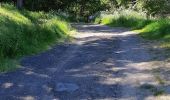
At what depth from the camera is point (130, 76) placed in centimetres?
937

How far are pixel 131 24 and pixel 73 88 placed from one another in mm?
18170

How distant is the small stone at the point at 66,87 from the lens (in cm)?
829

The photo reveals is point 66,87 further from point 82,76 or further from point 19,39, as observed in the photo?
point 19,39

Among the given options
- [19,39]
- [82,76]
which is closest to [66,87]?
[82,76]

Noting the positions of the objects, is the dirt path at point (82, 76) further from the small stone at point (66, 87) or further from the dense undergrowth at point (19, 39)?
the dense undergrowth at point (19, 39)

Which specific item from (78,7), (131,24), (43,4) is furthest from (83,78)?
(78,7)

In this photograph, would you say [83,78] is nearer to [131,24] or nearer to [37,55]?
[37,55]

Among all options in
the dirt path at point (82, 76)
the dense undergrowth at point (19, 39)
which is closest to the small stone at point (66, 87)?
the dirt path at point (82, 76)

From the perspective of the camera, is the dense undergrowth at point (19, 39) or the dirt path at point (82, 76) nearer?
the dirt path at point (82, 76)

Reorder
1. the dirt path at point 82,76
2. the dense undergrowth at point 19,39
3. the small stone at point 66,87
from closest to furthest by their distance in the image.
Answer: the dirt path at point 82,76 < the small stone at point 66,87 < the dense undergrowth at point 19,39

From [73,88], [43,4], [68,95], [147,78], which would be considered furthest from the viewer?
[43,4]

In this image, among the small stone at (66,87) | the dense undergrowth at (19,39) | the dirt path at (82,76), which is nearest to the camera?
the dirt path at (82,76)

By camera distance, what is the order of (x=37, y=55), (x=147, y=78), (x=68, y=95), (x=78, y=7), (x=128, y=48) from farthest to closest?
(x=78, y=7) → (x=128, y=48) → (x=37, y=55) → (x=147, y=78) → (x=68, y=95)

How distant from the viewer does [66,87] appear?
8523mm
